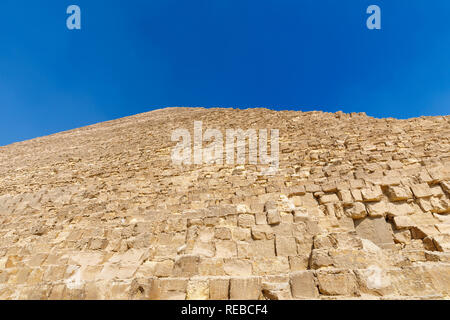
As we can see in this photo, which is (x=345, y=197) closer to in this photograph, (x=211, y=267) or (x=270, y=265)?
(x=270, y=265)

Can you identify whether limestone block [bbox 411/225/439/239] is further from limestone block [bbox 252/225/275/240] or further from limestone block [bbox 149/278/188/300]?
limestone block [bbox 149/278/188/300]

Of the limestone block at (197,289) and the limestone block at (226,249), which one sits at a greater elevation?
the limestone block at (226,249)

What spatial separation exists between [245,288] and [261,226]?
1.16m

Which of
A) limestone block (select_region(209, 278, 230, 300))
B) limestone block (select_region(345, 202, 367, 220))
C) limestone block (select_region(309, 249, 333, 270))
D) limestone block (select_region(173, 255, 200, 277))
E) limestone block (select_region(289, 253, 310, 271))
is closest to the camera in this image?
limestone block (select_region(209, 278, 230, 300))

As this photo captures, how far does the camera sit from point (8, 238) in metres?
5.02

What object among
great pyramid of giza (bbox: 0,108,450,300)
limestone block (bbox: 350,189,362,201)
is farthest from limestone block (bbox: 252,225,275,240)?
limestone block (bbox: 350,189,362,201)

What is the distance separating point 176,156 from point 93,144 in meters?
5.55

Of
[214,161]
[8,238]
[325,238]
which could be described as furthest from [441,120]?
[8,238]

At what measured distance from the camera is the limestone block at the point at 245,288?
8.56ft

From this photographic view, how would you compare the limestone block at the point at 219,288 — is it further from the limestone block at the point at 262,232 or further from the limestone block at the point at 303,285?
the limestone block at the point at 262,232

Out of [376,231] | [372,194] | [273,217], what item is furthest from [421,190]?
[273,217]

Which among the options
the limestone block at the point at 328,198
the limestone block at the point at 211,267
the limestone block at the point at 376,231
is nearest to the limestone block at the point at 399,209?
the limestone block at the point at 376,231

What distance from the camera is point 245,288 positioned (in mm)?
2645

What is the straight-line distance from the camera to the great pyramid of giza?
2686 mm
